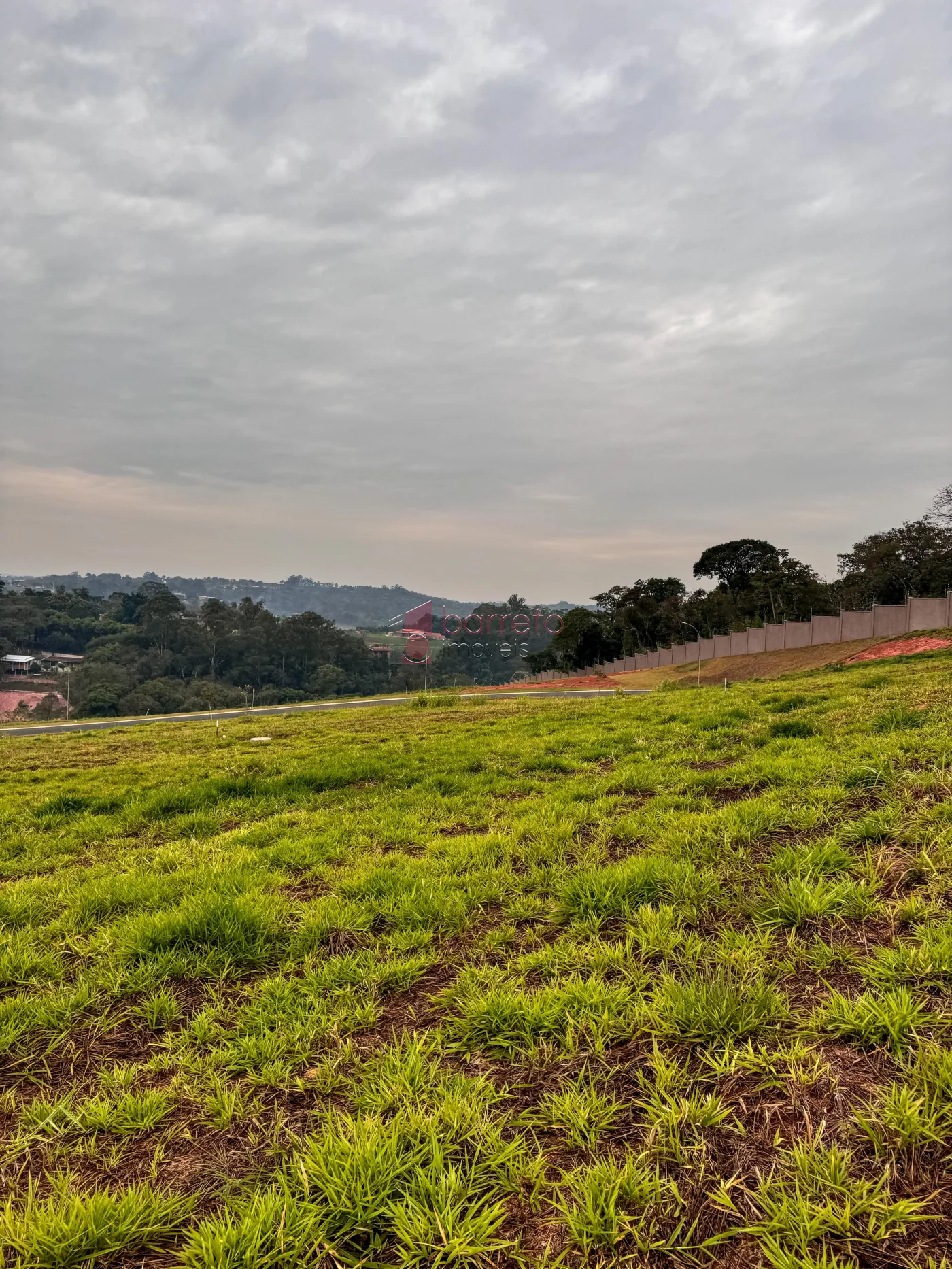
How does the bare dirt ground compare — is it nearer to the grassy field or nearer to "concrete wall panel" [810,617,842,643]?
"concrete wall panel" [810,617,842,643]

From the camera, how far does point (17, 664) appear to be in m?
124

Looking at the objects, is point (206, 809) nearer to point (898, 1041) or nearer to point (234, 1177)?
point (234, 1177)

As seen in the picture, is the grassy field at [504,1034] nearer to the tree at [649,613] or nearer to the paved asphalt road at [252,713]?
the paved asphalt road at [252,713]

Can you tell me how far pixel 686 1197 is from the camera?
2.04 meters

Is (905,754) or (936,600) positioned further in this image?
(936,600)

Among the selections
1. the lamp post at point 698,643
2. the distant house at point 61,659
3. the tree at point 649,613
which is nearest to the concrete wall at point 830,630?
the lamp post at point 698,643

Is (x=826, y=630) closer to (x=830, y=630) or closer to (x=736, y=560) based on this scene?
(x=830, y=630)

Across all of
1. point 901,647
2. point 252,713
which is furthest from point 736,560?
point 252,713

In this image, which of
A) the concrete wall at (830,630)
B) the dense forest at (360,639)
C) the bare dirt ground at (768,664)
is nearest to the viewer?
the bare dirt ground at (768,664)

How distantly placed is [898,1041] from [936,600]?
39999 mm

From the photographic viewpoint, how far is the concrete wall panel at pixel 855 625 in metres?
38.5

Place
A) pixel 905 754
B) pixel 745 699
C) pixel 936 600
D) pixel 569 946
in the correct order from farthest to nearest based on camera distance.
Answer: pixel 936 600 → pixel 745 699 → pixel 905 754 → pixel 569 946

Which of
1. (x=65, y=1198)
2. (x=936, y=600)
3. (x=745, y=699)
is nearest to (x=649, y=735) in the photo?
(x=745, y=699)

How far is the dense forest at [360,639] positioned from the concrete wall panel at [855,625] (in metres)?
13.4
